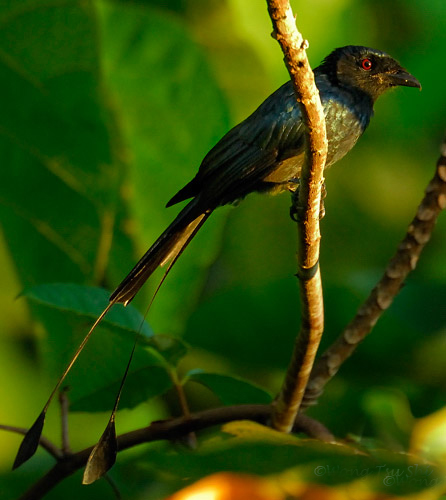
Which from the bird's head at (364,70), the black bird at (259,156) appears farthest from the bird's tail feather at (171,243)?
the bird's head at (364,70)

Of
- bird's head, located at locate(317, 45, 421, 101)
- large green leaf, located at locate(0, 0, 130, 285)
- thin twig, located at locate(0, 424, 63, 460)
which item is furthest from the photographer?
bird's head, located at locate(317, 45, 421, 101)

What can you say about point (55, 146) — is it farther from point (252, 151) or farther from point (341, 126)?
point (341, 126)

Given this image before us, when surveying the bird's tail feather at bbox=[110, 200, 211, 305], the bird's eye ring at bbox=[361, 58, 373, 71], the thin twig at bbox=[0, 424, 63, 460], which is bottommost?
the thin twig at bbox=[0, 424, 63, 460]

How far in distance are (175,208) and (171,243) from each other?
56 centimetres

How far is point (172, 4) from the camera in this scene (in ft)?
9.62

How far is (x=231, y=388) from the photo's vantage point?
1882 millimetres

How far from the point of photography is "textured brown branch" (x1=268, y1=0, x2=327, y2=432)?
4.34 feet

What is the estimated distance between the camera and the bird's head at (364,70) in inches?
103

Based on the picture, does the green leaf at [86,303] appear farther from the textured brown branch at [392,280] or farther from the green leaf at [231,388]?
the textured brown branch at [392,280]

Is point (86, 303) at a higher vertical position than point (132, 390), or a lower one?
higher

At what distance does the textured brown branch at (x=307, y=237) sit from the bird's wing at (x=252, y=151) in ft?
2.03

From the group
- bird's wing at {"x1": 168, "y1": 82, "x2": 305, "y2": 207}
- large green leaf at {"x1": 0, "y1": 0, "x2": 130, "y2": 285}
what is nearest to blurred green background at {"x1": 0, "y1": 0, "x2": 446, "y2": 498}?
large green leaf at {"x1": 0, "y1": 0, "x2": 130, "y2": 285}

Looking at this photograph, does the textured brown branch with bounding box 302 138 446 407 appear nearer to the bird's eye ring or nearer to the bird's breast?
the bird's breast

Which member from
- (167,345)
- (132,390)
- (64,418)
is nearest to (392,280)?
(167,345)
